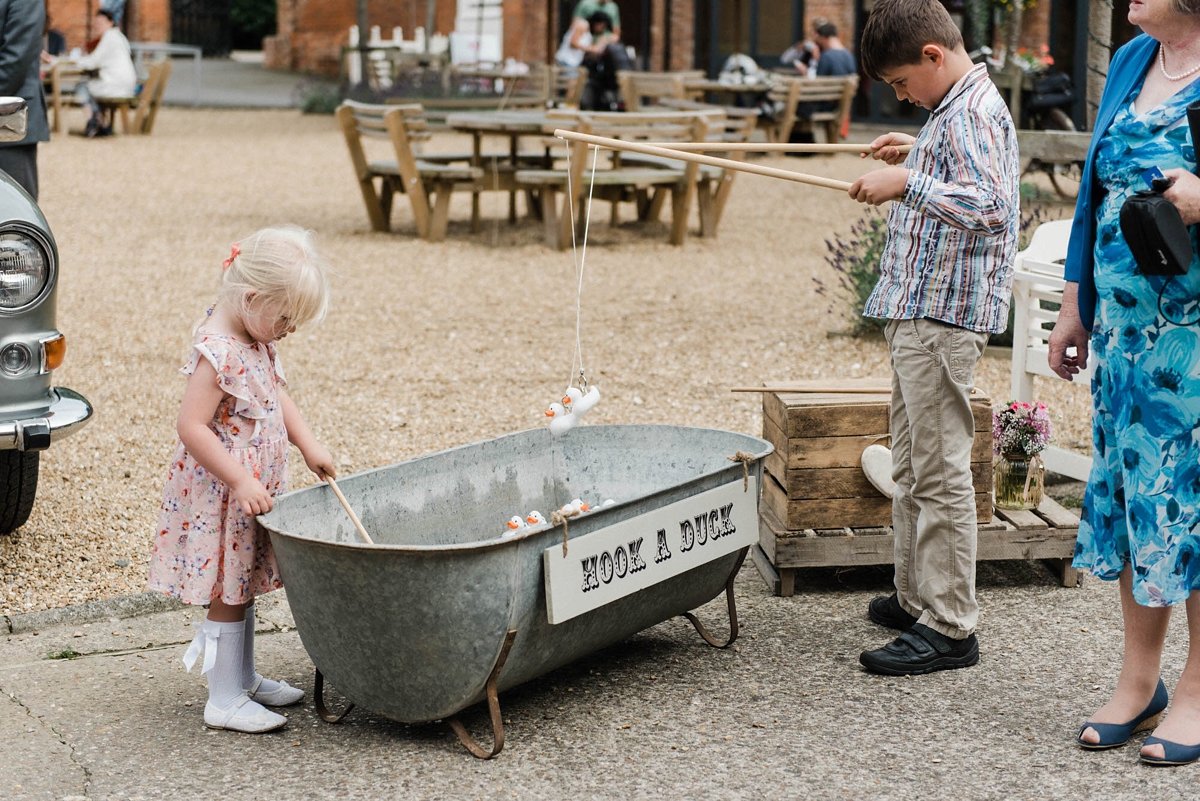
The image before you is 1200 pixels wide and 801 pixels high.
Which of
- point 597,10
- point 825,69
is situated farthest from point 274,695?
point 597,10

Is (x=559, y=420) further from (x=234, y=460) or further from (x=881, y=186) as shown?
(x=881, y=186)

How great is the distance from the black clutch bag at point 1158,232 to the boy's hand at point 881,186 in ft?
1.72

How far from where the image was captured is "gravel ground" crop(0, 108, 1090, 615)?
518 cm

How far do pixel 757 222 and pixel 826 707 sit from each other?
911 cm

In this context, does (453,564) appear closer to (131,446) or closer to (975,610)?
(975,610)

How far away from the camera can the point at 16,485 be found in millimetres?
4340

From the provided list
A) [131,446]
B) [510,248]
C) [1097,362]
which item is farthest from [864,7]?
[1097,362]

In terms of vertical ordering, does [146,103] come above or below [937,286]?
above

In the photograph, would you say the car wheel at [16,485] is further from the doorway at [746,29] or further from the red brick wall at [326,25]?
the red brick wall at [326,25]

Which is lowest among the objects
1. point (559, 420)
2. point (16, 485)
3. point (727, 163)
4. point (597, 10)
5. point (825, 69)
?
point (16, 485)

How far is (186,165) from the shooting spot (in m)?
15.3

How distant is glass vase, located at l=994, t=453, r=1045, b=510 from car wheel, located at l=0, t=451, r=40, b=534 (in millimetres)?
3021

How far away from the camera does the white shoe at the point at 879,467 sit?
158 inches

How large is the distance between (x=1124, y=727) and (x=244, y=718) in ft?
6.54
